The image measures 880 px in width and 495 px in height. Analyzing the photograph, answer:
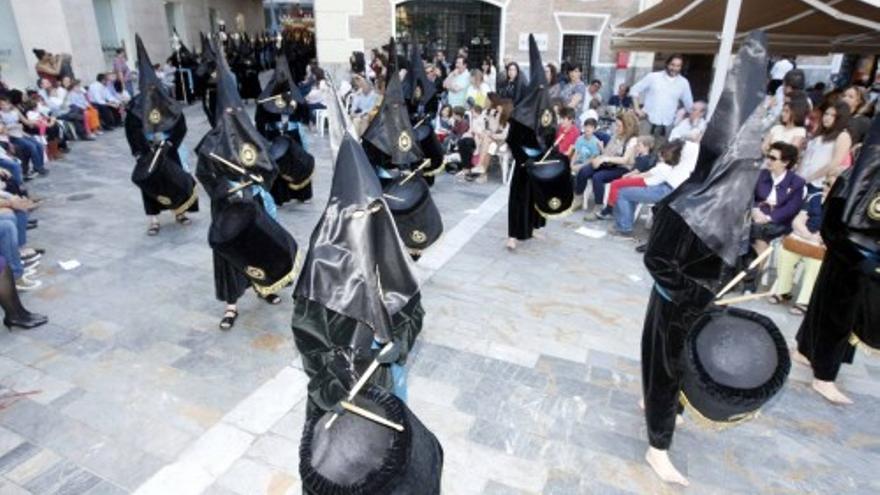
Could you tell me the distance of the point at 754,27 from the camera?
8.58 meters

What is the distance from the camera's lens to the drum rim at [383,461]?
2.11 metres

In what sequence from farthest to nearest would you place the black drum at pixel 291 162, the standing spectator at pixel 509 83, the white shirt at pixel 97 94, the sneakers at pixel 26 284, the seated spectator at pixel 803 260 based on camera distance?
the white shirt at pixel 97 94, the standing spectator at pixel 509 83, the black drum at pixel 291 162, the sneakers at pixel 26 284, the seated spectator at pixel 803 260

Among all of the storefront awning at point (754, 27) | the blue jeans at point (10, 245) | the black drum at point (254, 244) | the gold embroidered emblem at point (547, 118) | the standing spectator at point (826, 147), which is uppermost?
the storefront awning at point (754, 27)

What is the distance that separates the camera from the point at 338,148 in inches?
94.4

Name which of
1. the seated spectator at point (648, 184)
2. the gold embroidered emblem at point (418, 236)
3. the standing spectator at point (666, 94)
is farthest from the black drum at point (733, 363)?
the standing spectator at point (666, 94)

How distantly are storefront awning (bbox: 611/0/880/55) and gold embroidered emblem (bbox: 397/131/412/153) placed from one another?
4579mm

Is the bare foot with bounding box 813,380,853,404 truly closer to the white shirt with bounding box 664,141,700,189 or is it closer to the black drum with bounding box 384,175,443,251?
the white shirt with bounding box 664,141,700,189

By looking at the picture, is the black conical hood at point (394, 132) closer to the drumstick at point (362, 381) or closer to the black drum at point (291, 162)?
the black drum at point (291, 162)

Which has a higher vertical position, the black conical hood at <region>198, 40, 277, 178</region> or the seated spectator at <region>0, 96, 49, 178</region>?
the black conical hood at <region>198, 40, 277, 178</region>

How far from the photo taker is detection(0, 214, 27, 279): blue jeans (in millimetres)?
5926

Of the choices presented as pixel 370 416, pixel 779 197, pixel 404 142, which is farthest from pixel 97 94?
pixel 370 416

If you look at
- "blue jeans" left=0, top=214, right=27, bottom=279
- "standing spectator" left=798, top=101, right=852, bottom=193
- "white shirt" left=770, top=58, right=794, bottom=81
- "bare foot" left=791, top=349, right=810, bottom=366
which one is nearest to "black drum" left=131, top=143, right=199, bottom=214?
"blue jeans" left=0, top=214, right=27, bottom=279

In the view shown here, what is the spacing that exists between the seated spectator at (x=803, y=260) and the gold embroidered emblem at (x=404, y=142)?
3866mm

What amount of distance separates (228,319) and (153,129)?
9.74ft
